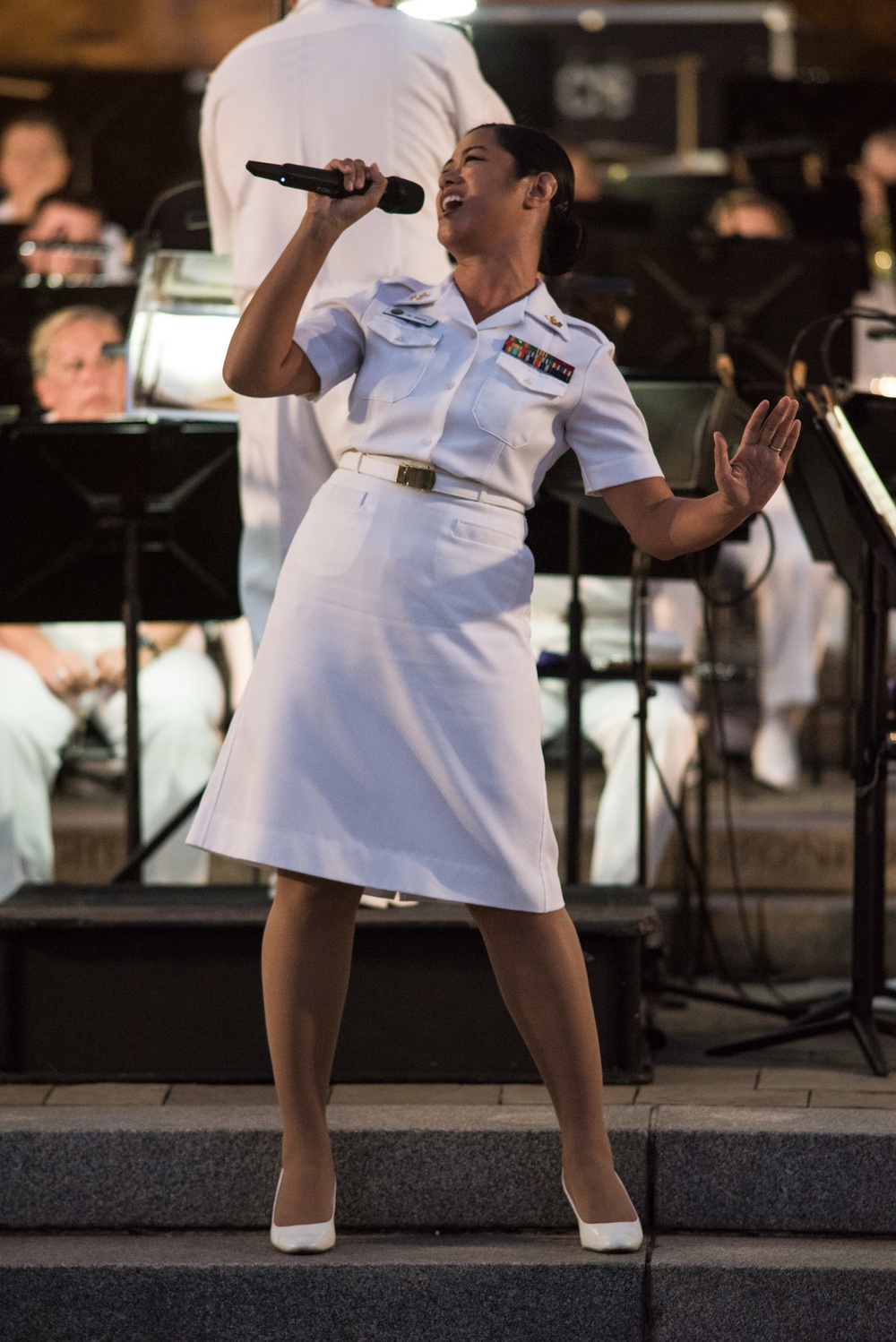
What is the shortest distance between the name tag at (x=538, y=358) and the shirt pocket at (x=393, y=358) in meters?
0.11

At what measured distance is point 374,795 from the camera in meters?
2.61

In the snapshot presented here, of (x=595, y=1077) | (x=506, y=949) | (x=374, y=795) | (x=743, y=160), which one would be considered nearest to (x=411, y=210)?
(x=374, y=795)

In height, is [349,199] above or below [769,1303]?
above

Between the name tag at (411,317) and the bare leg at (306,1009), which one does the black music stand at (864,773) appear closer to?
the name tag at (411,317)

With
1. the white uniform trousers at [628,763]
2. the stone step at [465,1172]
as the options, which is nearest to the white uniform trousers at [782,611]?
the white uniform trousers at [628,763]

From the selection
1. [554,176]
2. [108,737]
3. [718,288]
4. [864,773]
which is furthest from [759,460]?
[718,288]

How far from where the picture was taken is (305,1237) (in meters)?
Answer: 2.74

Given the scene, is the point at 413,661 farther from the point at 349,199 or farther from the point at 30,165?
the point at 30,165

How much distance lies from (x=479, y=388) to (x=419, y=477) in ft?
0.51

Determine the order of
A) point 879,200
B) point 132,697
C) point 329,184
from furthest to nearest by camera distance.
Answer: point 879,200 → point 132,697 → point 329,184

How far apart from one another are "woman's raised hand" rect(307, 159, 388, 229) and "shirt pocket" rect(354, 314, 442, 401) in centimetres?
24

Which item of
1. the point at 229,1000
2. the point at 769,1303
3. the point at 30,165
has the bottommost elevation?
the point at 769,1303

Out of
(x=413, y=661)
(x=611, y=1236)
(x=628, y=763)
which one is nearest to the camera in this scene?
(x=413, y=661)

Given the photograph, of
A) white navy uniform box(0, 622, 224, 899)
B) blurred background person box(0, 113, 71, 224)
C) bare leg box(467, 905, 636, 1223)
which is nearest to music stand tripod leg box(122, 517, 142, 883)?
white navy uniform box(0, 622, 224, 899)
